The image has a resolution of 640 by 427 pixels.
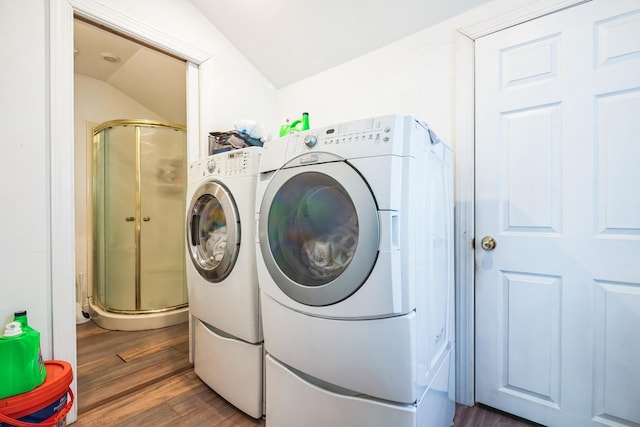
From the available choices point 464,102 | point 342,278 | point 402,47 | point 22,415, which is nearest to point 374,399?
point 342,278

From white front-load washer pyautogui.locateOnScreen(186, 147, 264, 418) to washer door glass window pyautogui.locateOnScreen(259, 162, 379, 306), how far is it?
238mm

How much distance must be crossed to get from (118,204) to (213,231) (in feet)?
5.13

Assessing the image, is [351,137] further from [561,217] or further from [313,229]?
[561,217]

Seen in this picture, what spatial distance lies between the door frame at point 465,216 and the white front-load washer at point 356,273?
277mm

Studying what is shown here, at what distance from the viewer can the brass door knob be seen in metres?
1.38

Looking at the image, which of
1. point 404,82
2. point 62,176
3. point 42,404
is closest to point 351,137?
point 404,82

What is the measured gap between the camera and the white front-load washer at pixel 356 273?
→ 821mm

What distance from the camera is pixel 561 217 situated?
122 centimetres

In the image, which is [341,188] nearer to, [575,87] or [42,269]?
[575,87]

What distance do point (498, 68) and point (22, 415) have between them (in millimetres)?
2393

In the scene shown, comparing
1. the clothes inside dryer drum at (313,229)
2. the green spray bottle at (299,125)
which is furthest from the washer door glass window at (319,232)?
the green spray bottle at (299,125)

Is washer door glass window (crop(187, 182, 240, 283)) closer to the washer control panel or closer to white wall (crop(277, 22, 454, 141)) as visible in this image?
the washer control panel

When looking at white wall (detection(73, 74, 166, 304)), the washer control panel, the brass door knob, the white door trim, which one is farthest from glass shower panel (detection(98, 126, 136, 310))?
the brass door knob

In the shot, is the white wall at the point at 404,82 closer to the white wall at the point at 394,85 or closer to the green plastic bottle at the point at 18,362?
the white wall at the point at 394,85
